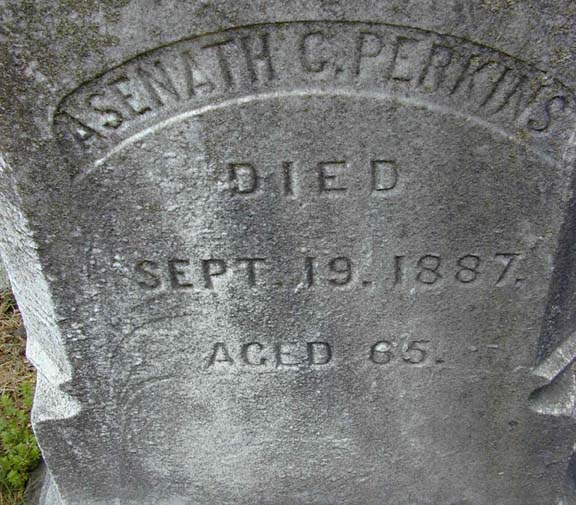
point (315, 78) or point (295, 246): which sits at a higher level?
point (315, 78)

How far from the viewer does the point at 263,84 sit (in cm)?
116

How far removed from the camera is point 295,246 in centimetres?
138

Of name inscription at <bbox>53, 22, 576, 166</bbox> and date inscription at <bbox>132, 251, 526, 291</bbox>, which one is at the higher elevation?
name inscription at <bbox>53, 22, 576, 166</bbox>

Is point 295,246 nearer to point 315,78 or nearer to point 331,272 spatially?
point 331,272

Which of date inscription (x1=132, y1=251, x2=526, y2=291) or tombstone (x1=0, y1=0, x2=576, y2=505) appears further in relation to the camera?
date inscription (x1=132, y1=251, x2=526, y2=291)

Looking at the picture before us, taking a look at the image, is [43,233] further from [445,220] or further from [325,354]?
[445,220]

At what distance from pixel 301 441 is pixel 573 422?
72 centimetres

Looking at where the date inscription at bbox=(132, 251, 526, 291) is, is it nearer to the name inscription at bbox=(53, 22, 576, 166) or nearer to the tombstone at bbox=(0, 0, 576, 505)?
the tombstone at bbox=(0, 0, 576, 505)

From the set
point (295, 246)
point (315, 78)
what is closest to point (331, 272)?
point (295, 246)

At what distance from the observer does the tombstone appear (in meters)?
1.12

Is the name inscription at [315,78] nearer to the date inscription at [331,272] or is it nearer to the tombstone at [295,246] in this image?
the tombstone at [295,246]

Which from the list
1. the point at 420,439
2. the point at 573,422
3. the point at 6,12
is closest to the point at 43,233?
the point at 6,12

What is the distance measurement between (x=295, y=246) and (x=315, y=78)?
376 millimetres

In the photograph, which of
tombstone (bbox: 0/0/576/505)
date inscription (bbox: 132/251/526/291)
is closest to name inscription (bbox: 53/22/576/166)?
tombstone (bbox: 0/0/576/505)
